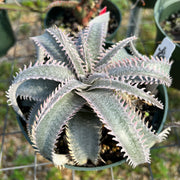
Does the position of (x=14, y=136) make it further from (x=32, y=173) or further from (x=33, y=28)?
(x=33, y=28)

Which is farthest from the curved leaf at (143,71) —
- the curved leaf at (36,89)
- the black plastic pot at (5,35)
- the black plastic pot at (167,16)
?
the black plastic pot at (5,35)

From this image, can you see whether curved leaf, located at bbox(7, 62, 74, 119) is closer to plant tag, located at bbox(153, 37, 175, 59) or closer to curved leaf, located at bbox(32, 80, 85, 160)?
curved leaf, located at bbox(32, 80, 85, 160)

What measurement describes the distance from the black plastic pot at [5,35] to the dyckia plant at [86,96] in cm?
80

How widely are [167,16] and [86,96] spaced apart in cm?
99

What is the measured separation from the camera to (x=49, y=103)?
64 cm

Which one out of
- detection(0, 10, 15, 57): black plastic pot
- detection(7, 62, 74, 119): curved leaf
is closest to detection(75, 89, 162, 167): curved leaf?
detection(7, 62, 74, 119): curved leaf

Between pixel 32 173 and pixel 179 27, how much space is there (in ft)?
4.55

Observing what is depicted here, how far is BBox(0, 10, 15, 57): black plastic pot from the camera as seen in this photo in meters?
1.45

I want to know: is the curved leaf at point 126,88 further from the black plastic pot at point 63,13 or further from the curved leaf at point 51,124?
the black plastic pot at point 63,13

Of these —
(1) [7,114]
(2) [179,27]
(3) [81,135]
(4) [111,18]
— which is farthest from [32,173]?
(2) [179,27]

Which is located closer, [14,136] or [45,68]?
[45,68]

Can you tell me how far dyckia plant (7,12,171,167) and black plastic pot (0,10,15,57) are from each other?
2.62 feet

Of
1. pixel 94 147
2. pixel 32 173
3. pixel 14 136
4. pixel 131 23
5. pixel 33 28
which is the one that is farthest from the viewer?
pixel 33 28

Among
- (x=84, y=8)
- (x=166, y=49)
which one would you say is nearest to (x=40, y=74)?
(x=166, y=49)
